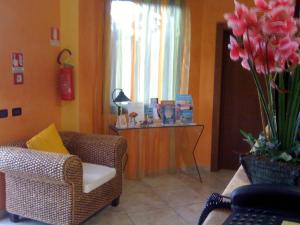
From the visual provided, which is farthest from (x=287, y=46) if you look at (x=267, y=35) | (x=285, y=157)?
(x=285, y=157)

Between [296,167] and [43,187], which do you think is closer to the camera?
[296,167]

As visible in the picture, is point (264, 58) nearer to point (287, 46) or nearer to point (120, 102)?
point (287, 46)

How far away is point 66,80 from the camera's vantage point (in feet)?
12.2

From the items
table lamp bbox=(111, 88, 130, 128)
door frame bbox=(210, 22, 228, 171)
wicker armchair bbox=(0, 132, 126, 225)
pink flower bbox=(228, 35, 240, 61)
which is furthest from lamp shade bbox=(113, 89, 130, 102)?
pink flower bbox=(228, 35, 240, 61)

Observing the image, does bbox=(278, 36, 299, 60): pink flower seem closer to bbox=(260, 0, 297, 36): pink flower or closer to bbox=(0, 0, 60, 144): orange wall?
bbox=(260, 0, 297, 36): pink flower

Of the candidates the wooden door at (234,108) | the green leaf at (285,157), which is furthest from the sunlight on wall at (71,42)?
the green leaf at (285,157)

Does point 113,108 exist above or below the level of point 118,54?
below

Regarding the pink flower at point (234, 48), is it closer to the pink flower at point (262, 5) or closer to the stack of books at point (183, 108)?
the pink flower at point (262, 5)

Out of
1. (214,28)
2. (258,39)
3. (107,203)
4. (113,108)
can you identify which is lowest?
(107,203)

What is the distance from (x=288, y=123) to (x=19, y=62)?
292cm

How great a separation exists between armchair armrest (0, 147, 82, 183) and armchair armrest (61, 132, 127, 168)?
0.61 meters

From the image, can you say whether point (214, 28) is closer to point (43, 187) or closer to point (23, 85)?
point (23, 85)

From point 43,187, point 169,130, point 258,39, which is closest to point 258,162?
point 258,39

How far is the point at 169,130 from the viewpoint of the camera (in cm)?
476
